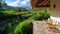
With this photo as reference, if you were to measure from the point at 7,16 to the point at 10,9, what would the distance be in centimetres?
112

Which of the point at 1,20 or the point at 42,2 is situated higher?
the point at 42,2

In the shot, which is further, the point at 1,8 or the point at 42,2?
the point at 1,8

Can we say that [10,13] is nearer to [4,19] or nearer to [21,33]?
[4,19]

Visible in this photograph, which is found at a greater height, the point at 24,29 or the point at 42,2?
the point at 42,2

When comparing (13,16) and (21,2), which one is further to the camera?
(21,2)

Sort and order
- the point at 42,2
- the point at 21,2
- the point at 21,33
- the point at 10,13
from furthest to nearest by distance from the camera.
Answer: the point at 21,2, the point at 10,13, the point at 21,33, the point at 42,2

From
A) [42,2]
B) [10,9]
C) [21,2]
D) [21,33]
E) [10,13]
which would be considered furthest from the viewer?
[21,2]

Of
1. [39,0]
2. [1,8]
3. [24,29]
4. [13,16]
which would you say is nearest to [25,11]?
[13,16]

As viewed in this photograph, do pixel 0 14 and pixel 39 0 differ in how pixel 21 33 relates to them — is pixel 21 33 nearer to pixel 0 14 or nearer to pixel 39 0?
pixel 39 0

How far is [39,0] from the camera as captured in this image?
615 cm

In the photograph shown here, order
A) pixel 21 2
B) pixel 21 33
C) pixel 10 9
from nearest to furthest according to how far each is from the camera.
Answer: pixel 21 33
pixel 10 9
pixel 21 2

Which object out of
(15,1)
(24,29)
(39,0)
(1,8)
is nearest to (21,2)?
(15,1)

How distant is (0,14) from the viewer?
594 inches

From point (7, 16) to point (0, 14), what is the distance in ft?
2.08
